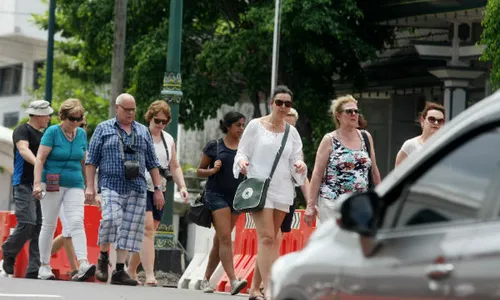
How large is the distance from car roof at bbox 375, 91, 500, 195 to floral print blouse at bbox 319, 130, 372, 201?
20.9ft

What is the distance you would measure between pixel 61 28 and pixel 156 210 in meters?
34.4

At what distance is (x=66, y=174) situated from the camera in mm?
14898

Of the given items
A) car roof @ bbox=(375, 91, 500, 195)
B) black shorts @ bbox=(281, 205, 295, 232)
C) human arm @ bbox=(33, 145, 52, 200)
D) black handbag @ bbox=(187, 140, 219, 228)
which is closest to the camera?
car roof @ bbox=(375, 91, 500, 195)

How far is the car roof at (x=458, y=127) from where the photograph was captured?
481 cm

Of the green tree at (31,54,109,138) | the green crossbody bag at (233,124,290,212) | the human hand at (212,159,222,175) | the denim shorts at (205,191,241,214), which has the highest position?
the green tree at (31,54,109,138)

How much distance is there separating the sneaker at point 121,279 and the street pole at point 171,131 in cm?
378

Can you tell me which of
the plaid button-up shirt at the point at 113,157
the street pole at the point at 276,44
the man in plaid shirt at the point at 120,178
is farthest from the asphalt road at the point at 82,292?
the street pole at the point at 276,44

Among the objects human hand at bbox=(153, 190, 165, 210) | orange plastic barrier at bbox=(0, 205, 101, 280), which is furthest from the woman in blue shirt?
orange plastic barrier at bbox=(0, 205, 101, 280)

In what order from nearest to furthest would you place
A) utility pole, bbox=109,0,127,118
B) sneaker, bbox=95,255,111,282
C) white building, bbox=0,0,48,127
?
sneaker, bbox=95,255,111,282, utility pole, bbox=109,0,127,118, white building, bbox=0,0,48,127

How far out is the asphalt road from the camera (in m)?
12.9

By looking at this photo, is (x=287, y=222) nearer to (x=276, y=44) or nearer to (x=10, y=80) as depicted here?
(x=276, y=44)

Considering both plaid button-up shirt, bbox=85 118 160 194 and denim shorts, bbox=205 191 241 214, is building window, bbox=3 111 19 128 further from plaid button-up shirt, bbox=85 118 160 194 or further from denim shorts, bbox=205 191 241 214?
denim shorts, bbox=205 191 241 214

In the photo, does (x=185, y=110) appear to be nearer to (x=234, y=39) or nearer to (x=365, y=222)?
(x=234, y=39)

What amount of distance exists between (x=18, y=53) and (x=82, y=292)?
202ft
